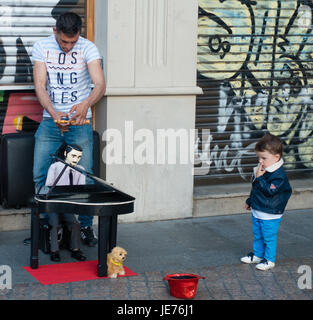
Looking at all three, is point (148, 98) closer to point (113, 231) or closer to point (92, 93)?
point (92, 93)

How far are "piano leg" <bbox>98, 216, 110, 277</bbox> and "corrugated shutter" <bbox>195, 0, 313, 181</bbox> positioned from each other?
258cm

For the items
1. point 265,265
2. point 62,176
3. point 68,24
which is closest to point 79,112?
point 62,176

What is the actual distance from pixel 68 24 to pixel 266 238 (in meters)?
2.45

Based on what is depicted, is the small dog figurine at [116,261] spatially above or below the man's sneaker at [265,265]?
above

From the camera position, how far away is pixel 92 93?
6.57 m

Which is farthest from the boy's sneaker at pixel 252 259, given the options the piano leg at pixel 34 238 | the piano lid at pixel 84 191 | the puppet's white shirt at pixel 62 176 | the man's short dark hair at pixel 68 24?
the man's short dark hair at pixel 68 24

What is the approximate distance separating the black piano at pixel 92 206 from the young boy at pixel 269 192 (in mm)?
1093

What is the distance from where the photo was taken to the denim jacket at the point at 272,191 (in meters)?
6.09

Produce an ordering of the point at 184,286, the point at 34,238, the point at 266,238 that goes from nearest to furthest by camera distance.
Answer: the point at 184,286 < the point at 34,238 < the point at 266,238

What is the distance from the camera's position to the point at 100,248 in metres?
5.82

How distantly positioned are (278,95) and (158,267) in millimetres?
3166

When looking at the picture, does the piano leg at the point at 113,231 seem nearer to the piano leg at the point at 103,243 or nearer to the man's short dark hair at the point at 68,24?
the piano leg at the point at 103,243

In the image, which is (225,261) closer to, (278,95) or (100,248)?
(100,248)
